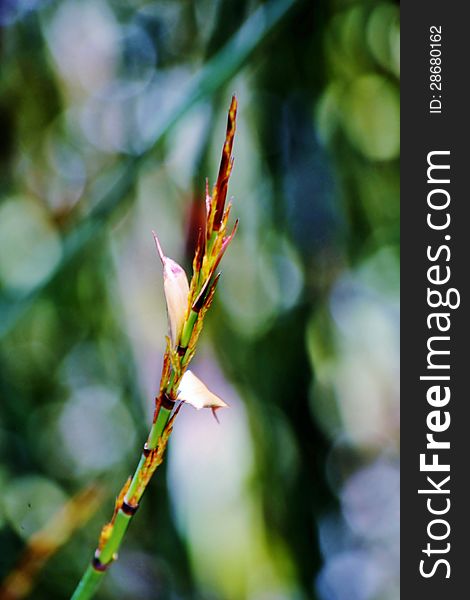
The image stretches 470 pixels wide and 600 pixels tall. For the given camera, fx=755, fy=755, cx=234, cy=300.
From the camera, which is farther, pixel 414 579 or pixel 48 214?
pixel 48 214

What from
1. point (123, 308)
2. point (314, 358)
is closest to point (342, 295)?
point (314, 358)

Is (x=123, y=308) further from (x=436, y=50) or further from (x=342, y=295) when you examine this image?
(x=436, y=50)

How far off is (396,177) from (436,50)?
0.14 m

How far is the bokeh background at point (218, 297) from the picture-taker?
543 mm

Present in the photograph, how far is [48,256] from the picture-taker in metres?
0.54

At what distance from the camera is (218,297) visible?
1.89 ft

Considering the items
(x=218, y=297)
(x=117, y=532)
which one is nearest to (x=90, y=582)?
(x=117, y=532)

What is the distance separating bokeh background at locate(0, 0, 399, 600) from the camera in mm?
543

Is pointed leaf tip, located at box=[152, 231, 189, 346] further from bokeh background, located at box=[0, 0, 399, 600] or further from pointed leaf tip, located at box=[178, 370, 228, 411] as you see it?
bokeh background, located at box=[0, 0, 399, 600]

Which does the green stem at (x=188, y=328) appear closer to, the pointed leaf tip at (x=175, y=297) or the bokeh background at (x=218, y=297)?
the pointed leaf tip at (x=175, y=297)

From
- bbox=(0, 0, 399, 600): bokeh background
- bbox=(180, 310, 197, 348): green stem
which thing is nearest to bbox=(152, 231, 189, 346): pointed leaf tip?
bbox=(180, 310, 197, 348): green stem

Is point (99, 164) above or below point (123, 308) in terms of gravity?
above

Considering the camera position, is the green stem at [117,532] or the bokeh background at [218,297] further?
the bokeh background at [218,297]

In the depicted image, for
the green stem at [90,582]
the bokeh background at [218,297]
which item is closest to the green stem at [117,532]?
the green stem at [90,582]
